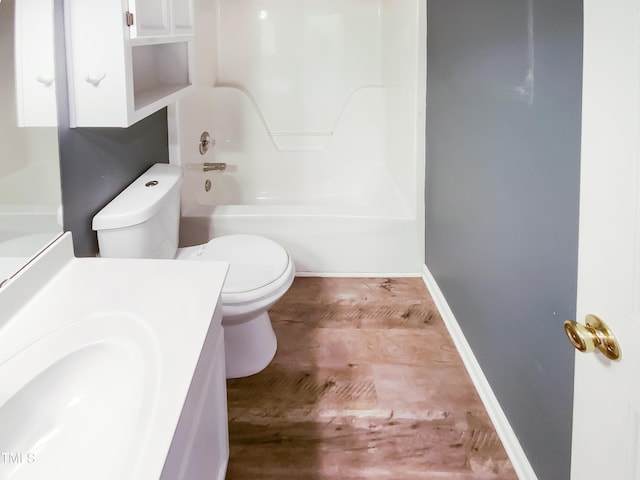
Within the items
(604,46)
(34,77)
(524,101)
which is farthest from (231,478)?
(604,46)

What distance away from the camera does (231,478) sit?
67.7 inches

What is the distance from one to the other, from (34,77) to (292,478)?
1267 mm

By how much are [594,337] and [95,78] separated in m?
1.41

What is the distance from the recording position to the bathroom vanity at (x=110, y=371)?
930 millimetres

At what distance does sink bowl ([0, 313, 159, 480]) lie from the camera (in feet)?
3.05

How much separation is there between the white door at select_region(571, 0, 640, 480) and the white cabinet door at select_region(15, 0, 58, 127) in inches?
44.7

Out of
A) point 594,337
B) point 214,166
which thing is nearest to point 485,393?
point 594,337

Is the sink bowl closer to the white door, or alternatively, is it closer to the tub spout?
the white door

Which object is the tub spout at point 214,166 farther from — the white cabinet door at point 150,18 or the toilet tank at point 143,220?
the white cabinet door at point 150,18

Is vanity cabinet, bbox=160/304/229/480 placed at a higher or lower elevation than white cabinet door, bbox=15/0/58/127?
lower

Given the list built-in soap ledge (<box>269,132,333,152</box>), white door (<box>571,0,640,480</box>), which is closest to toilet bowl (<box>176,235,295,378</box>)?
white door (<box>571,0,640,480</box>)

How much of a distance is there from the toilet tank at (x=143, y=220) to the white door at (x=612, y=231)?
1385 mm

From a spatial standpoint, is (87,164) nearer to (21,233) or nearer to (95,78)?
(95,78)

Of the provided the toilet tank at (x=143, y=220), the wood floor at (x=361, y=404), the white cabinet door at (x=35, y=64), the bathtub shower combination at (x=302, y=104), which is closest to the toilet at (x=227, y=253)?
the toilet tank at (x=143, y=220)
